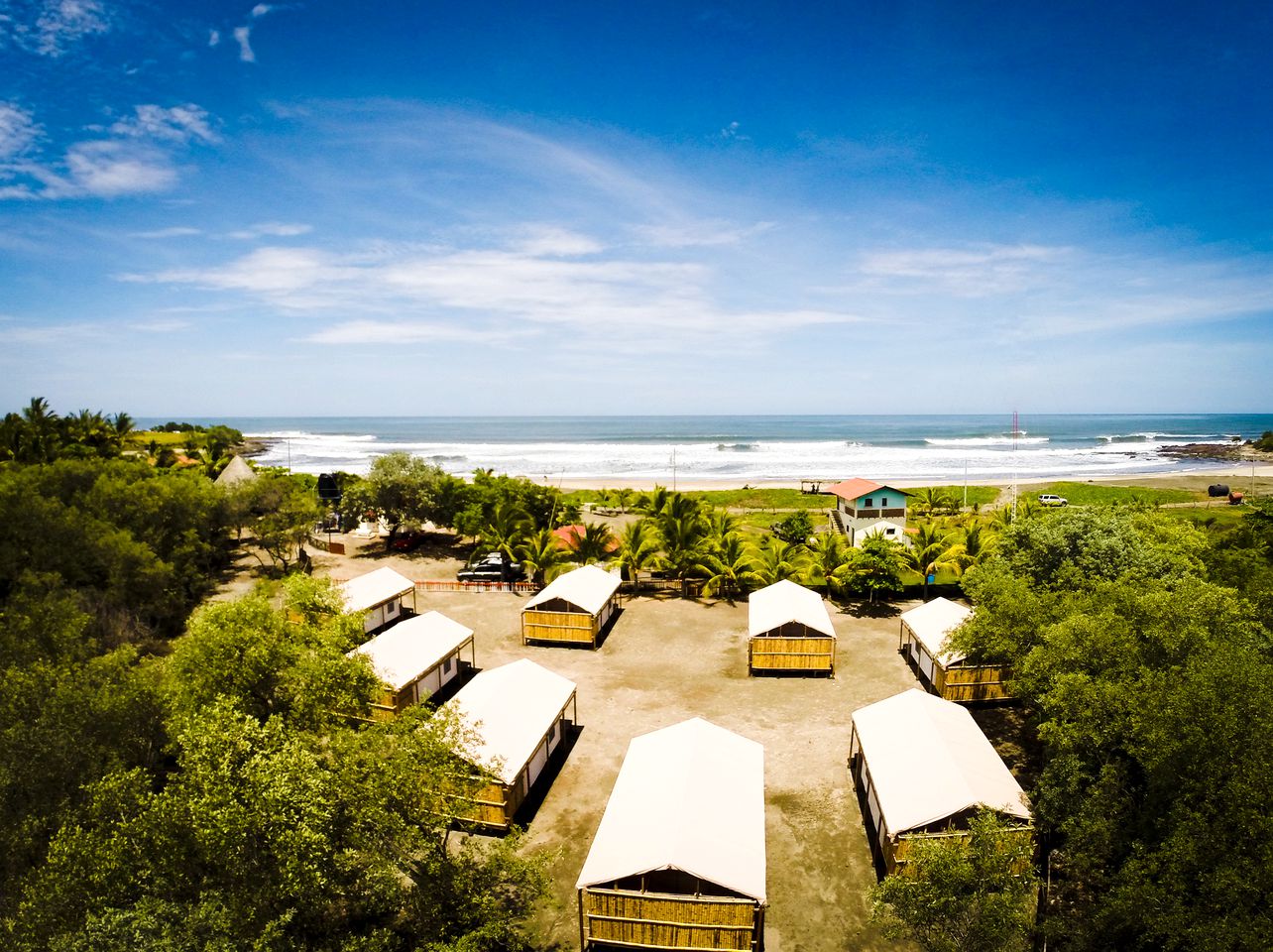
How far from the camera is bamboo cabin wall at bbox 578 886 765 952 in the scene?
33.0ft

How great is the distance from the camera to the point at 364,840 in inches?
314

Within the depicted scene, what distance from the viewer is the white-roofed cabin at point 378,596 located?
23406 mm

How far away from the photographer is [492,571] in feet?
105

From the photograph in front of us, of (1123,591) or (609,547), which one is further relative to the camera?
(609,547)

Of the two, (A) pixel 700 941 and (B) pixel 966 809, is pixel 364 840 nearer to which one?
(A) pixel 700 941

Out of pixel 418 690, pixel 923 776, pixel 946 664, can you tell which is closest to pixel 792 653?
pixel 946 664

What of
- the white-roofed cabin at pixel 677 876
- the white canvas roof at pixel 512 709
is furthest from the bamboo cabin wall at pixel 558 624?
the white-roofed cabin at pixel 677 876

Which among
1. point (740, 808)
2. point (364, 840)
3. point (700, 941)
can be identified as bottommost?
point (700, 941)

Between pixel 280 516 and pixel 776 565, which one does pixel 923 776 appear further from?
pixel 280 516

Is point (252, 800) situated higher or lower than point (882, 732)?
higher

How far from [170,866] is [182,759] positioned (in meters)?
1.15

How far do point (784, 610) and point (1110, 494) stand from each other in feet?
156

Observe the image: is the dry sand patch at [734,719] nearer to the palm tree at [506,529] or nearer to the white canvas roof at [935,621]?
the white canvas roof at [935,621]

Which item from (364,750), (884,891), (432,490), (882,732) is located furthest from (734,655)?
(432,490)
